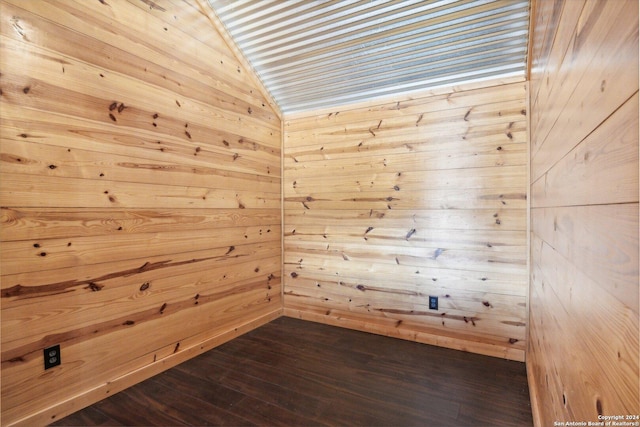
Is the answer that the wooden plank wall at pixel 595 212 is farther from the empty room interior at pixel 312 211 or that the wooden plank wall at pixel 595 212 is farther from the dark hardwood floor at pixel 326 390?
the dark hardwood floor at pixel 326 390

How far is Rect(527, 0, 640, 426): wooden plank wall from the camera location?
483 millimetres

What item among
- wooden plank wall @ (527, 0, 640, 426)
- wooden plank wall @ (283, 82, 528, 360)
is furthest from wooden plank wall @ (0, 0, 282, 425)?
wooden plank wall @ (527, 0, 640, 426)

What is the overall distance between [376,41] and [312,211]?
5.45 ft

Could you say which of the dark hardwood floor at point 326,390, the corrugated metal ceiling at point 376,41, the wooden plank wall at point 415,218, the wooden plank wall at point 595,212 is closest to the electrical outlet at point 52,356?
the dark hardwood floor at point 326,390

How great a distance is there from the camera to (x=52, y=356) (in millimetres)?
1746

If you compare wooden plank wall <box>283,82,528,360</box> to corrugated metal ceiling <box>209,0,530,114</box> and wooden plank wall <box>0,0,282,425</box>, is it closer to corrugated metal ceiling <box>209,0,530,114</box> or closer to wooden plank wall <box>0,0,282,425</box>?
corrugated metal ceiling <box>209,0,530,114</box>

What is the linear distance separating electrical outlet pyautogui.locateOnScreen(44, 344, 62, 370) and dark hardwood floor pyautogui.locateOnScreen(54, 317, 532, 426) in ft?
1.03

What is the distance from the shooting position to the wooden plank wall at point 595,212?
483 mm

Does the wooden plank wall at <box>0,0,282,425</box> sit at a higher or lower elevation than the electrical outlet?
higher

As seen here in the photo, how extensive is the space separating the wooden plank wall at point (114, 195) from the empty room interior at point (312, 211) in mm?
13

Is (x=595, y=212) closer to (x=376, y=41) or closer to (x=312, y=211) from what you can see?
(x=376, y=41)

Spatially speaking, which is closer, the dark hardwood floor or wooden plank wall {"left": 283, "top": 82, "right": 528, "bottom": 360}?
the dark hardwood floor

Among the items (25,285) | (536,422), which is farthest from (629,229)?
(25,285)

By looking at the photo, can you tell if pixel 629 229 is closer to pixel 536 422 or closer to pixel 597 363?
pixel 597 363
